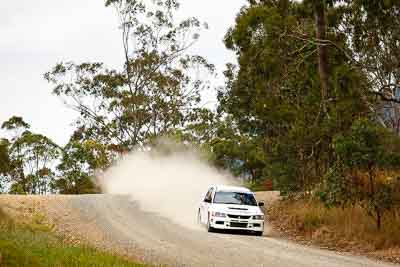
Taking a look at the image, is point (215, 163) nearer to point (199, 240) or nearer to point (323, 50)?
point (323, 50)

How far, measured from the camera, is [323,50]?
87.1ft

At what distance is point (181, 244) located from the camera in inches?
762

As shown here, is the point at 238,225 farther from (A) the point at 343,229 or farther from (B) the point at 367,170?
(B) the point at 367,170

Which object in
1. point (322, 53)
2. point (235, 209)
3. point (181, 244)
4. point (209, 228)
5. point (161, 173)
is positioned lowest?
point (181, 244)

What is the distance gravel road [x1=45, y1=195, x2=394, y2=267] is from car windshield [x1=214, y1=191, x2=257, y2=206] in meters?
1.27

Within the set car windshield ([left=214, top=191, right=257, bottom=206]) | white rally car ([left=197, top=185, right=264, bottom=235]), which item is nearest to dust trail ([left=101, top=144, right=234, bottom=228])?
car windshield ([left=214, top=191, right=257, bottom=206])

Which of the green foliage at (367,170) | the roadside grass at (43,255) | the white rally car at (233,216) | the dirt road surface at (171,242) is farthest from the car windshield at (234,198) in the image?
the roadside grass at (43,255)

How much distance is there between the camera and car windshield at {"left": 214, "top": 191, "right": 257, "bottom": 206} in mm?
24188

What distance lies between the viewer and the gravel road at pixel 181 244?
16302 millimetres

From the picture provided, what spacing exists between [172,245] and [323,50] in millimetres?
10697

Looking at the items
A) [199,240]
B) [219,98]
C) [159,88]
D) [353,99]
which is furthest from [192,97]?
[199,240]

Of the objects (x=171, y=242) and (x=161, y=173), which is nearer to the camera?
(x=171, y=242)

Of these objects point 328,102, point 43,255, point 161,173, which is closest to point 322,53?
point 328,102

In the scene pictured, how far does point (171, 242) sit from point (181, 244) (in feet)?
2.26
